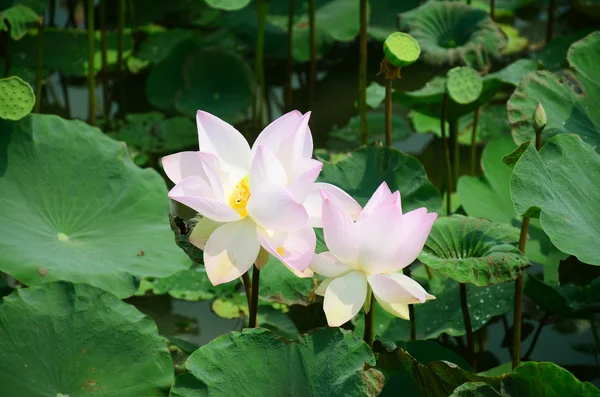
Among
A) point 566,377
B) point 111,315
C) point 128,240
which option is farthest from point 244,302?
point 566,377

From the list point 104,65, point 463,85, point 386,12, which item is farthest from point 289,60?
point 463,85

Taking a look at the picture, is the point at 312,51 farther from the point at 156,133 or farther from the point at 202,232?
the point at 202,232

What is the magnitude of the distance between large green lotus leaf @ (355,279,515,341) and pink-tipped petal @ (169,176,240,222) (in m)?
0.79

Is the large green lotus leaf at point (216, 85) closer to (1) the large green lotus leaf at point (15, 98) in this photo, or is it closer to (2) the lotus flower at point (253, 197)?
(1) the large green lotus leaf at point (15, 98)

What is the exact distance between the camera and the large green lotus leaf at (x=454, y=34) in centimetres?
241

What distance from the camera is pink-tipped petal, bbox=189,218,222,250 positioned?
1.29 metres

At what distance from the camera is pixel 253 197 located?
1233 millimetres

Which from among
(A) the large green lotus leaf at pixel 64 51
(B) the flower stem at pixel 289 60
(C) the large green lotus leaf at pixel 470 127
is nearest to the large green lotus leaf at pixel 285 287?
(C) the large green lotus leaf at pixel 470 127

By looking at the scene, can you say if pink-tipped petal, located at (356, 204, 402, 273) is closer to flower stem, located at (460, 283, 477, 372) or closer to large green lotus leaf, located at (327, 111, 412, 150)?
flower stem, located at (460, 283, 477, 372)

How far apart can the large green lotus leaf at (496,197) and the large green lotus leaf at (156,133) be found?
1.17m

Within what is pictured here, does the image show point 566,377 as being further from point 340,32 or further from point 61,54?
point 61,54

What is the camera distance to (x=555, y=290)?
1.89 m

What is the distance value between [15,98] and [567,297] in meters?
1.37

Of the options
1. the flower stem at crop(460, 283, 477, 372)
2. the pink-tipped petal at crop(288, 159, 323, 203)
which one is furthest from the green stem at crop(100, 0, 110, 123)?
the pink-tipped petal at crop(288, 159, 323, 203)
